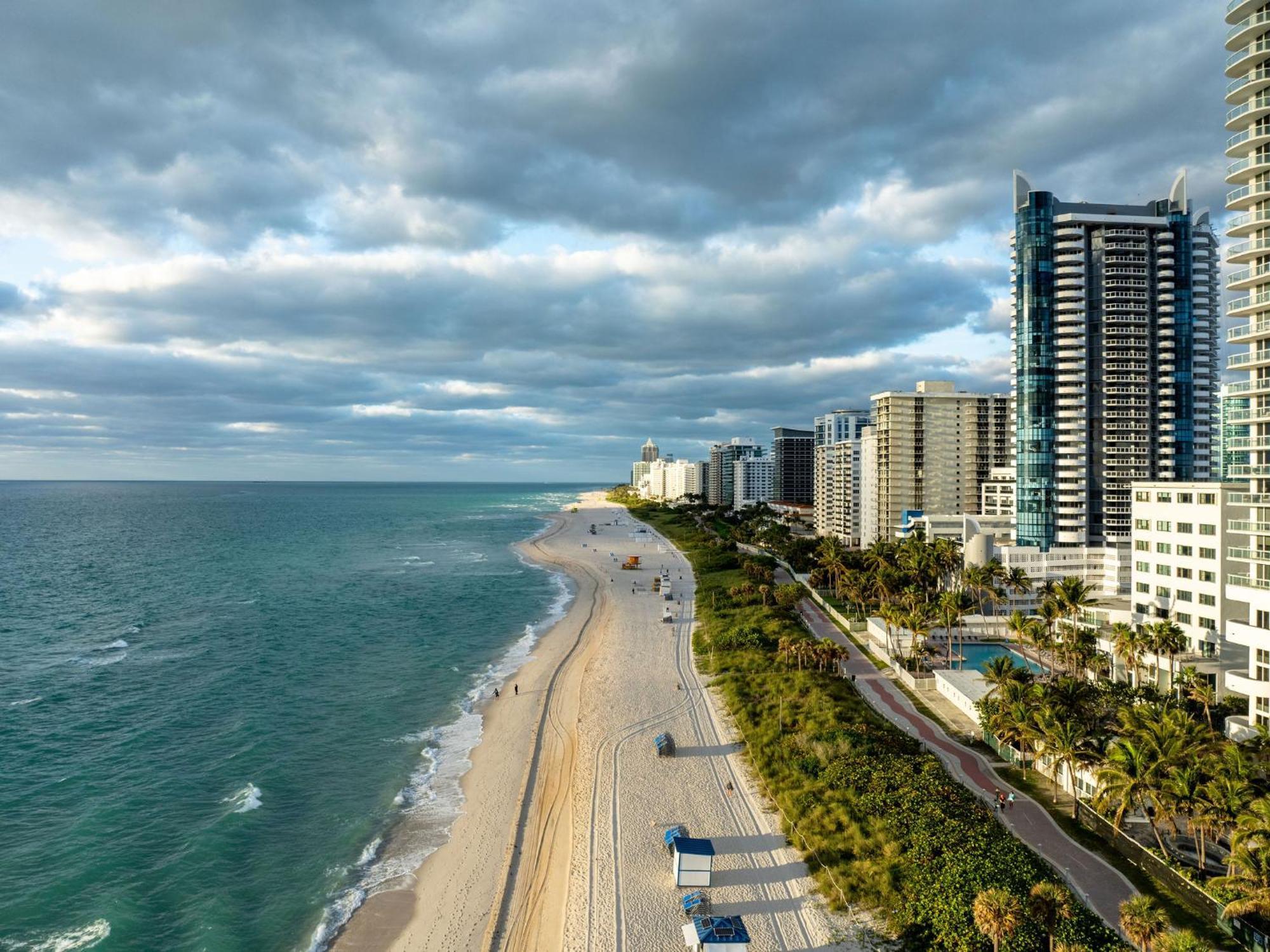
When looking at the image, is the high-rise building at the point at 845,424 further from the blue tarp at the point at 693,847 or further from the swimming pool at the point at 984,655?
the blue tarp at the point at 693,847

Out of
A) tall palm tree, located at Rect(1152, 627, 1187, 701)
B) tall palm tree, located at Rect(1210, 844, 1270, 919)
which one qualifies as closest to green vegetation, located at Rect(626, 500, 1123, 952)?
tall palm tree, located at Rect(1210, 844, 1270, 919)

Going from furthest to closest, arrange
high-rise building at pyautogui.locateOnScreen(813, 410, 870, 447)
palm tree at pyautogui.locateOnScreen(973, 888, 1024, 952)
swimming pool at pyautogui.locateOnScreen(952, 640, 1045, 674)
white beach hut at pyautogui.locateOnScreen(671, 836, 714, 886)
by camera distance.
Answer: high-rise building at pyautogui.locateOnScreen(813, 410, 870, 447), swimming pool at pyautogui.locateOnScreen(952, 640, 1045, 674), white beach hut at pyautogui.locateOnScreen(671, 836, 714, 886), palm tree at pyautogui.locateOnScreen(973, 888, 1024, 952)

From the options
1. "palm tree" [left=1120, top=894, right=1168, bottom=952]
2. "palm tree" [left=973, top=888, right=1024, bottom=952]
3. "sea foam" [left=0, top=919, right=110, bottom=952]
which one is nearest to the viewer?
"palm tree" [left=1120, top=894, right=1168, bottom=952]

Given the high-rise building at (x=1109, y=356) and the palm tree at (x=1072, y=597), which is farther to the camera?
the high-rise building at (x=1109, y=356)

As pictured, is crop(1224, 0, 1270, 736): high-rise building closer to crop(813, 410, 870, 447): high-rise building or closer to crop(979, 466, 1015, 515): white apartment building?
crop(979, 466, 1015, 515): white apartment building

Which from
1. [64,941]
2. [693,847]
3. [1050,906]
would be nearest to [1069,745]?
[1050,906]

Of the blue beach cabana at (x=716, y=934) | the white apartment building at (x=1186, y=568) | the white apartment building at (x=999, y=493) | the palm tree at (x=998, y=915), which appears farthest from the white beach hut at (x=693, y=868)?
the white apartment building at (x=999, y=493)

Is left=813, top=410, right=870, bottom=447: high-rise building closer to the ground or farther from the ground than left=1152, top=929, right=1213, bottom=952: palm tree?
farther from the ground
